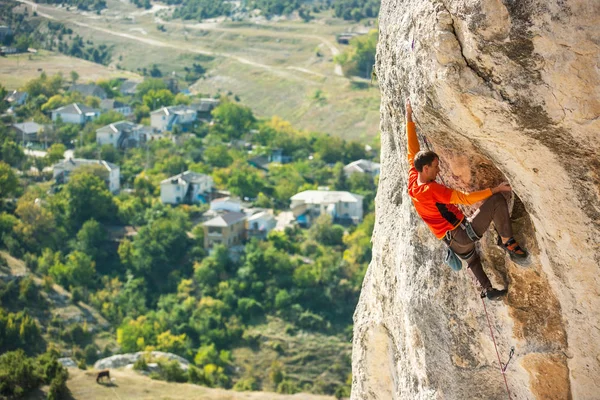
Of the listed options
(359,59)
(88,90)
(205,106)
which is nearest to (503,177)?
(205,106)

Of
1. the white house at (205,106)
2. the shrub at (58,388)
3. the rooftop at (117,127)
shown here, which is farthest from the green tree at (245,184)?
the shrub at (58,388)

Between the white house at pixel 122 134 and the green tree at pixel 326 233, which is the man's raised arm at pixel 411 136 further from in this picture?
the white house at pixel 122 134

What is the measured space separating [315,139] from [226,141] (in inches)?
281

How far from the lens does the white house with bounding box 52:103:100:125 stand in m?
74.9

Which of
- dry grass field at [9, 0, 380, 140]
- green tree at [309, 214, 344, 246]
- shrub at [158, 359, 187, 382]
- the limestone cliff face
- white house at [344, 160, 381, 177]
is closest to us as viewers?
the limestone cliff face

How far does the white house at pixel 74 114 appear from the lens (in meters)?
74.9

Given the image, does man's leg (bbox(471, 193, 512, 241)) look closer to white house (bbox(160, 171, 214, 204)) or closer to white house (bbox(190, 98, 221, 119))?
white house (bbox(160, 171, 214, 204))

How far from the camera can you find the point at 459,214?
274 inches

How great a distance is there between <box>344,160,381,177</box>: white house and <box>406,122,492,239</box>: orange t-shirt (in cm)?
5749

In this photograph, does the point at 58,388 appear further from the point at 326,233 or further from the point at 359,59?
the point at 359,59

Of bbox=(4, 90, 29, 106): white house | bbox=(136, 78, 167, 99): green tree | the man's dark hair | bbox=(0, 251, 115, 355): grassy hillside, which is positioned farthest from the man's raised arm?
bbox=(136, 78, 167, 99): green tree

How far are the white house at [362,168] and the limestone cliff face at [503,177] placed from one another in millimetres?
56615

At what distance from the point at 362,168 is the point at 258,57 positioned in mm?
38387

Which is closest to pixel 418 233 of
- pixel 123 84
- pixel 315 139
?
pixel 315 139
